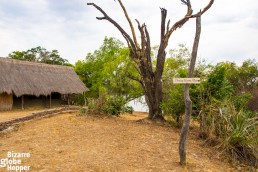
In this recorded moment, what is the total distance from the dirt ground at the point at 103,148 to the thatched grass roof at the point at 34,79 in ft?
28.4

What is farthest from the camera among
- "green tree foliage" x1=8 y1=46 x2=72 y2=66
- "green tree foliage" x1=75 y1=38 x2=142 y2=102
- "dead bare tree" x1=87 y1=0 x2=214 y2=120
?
"green tree foliage" x1=8 y1=46 x2=72 y2=66

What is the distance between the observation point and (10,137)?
6902mm

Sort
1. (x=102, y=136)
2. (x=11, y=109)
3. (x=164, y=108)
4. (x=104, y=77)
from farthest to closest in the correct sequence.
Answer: (x=104, y=77), (x=11, y=109), (x=164, y=108), (x=102, y=136)

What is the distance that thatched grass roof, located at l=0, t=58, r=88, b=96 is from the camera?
15878mm

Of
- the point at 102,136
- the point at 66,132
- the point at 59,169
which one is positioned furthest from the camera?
the point at 66,132

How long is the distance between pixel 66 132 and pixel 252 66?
1953cm

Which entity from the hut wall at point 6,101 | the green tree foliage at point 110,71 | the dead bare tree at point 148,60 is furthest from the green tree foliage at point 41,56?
the dead bare tree at point 148,60

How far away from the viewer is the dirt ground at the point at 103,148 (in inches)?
186

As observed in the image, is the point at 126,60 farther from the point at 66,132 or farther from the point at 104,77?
the point at 66,132

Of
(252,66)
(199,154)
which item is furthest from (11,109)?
(252,66)

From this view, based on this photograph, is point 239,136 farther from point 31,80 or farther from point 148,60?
point 31,80

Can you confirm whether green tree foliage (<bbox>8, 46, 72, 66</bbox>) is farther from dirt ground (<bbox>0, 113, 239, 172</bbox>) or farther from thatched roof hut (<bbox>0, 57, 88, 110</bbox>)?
dirt ground (<bbox>0, 113, 239, 172</bbox>)

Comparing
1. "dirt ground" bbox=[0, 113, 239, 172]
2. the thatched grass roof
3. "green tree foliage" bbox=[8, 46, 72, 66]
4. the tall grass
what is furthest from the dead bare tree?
"green tree foliage" bbox=[8, 46, 72, 66]

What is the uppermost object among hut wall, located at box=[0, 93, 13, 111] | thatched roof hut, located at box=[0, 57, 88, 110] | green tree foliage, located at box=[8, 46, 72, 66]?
green tree foliage, located at box=[8, 46, 72, 66]
